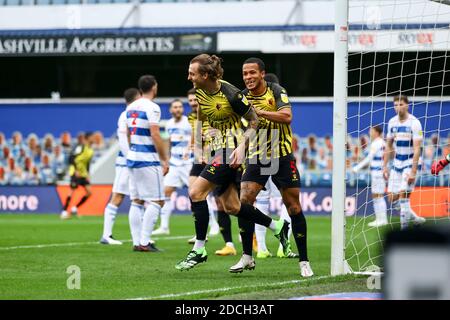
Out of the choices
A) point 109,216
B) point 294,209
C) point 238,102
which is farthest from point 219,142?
point 109,216

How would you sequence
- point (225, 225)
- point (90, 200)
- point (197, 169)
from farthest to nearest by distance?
point (90, 200)
point (197, 169)
point (225, 225)

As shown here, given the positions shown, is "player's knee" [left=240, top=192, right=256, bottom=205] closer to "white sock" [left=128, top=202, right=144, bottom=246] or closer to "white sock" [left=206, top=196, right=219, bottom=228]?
"white sock" [left=128, top=202, right=144, bottom=246]

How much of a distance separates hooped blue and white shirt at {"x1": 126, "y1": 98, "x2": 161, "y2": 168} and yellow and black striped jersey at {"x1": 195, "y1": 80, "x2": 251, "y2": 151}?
10.0ft

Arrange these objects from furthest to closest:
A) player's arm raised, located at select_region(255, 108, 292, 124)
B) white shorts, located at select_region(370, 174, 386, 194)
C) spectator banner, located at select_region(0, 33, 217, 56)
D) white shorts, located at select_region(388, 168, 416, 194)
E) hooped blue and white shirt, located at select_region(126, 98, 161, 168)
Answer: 1. spectator banner, located at select_region(0, 33, 217, 56)
2. white shorts, located at select_region(370, 174, 386, 194)
3. white shorts, located at select_region(388, 168, 416, 194)
4. hooped blue and white shirt, located at select_region(126, 98, 161, 168)
5. player's arm raised, located at select_region(255, 108, 292, 124)

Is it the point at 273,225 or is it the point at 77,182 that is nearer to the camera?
the point at 273,225

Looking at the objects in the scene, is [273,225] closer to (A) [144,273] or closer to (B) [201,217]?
(B) [201,217]

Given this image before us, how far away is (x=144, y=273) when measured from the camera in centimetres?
823

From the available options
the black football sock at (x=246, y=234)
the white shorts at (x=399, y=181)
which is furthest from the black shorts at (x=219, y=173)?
the white shorts at (x=399, y=181)

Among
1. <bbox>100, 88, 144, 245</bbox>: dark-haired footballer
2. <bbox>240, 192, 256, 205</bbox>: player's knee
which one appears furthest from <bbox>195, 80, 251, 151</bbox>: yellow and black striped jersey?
<bbox>100, 88, 144, 245</bbox>: dark-haired footballer

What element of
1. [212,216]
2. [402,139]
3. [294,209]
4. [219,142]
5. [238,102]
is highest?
[238,102]

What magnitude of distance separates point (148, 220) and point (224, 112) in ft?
11.3

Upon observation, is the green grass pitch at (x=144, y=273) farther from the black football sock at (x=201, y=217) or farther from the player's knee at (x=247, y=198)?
the player's knee at (x=247, y=198)

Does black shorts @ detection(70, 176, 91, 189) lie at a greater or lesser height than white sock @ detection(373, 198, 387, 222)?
greater

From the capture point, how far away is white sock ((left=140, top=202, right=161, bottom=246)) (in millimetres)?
11164
